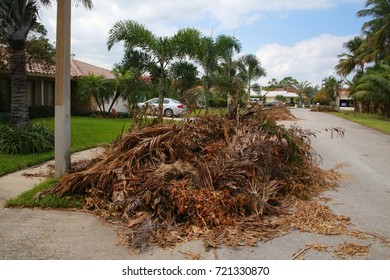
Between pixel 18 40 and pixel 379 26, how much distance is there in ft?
117

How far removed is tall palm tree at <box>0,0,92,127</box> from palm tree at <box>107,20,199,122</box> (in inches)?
363

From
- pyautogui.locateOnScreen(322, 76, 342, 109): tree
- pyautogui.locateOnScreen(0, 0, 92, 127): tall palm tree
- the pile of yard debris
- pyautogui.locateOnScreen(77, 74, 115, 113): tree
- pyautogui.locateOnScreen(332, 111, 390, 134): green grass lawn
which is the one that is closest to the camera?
the pile of yard debris

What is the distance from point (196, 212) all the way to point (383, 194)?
3.81 meters

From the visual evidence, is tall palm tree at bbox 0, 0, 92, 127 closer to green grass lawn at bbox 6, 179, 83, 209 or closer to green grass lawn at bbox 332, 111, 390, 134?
green grass lawn at bbox 6, 179, 83, 209

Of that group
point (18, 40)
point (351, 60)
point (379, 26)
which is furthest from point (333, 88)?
point (18, 40)

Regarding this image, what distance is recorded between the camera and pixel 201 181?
5355 mm

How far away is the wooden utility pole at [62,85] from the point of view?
6.70m

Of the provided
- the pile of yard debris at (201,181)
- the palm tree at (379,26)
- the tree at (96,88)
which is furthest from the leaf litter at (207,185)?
the palm tree at (379,26)

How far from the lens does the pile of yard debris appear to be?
4.65m

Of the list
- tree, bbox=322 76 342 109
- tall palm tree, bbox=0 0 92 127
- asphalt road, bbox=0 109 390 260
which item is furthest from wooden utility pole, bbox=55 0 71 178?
tree, bbox=322 76 342 109

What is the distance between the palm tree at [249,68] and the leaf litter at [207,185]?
83.9 feet

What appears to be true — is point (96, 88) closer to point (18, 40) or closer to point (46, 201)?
point (18, 40)

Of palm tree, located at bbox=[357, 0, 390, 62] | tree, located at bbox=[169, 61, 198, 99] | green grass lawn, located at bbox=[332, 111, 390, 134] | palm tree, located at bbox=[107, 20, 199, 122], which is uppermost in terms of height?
palm tree, located at bbox=[357, 0, 390, 62]
